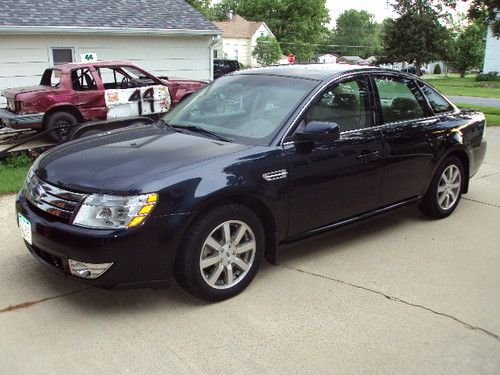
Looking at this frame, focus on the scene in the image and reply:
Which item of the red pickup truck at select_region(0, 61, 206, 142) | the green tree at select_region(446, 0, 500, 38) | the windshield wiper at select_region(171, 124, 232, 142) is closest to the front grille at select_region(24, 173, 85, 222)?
the windshield wiper at select_region(171, 124, 232, 142)

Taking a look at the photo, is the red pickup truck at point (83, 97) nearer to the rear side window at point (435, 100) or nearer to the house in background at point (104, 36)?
the house in background at point (104, 36)

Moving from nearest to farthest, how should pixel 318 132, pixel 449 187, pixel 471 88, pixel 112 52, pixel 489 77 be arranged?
pixel 318 132, pixel 449 187, pixel 112 52, pixel 471 88, pixel 489 77

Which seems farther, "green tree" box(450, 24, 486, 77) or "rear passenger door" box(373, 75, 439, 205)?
"green tree" box(450, 24, 486, 77)

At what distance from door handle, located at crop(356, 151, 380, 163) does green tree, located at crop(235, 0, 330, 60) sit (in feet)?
212

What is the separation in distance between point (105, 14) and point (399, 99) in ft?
37.5

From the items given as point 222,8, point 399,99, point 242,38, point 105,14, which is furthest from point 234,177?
point 222,8

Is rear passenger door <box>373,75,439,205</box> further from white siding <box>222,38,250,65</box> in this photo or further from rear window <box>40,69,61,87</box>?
white siding <box>222,38,250,65</box>

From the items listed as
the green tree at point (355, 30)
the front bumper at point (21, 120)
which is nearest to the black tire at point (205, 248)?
the front bumper at point (21, 120)

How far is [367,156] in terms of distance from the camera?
4.38m

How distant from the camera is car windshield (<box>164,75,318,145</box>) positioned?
13.1 feet

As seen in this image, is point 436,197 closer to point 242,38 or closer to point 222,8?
point 242,38

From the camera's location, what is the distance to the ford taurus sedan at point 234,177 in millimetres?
3205

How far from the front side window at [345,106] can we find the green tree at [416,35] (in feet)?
139

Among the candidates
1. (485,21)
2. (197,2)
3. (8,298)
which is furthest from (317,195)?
(197,2)
